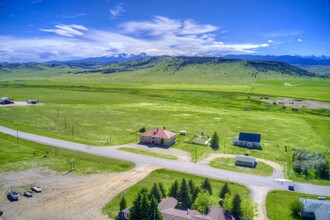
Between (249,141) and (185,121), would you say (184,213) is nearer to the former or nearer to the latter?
(249,141)

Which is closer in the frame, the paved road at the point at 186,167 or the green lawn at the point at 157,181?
the green lawn at the point at 157,181

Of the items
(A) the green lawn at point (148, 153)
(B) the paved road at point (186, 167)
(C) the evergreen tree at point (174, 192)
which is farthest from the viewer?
(A) the green lawn at point (148, 153)

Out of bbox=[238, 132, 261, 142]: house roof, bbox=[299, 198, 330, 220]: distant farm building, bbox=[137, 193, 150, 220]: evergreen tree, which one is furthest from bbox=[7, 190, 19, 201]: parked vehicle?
bbox=[238, 132, 261, 142]: house roof

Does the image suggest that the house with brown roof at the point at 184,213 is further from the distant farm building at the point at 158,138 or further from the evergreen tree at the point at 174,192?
the distant farm building at the point at 158,138

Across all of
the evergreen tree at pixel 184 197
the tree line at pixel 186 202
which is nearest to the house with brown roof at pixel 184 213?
the tree line at pixel 186 202

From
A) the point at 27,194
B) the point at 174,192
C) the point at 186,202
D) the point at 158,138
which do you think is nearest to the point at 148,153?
the point at 158,138

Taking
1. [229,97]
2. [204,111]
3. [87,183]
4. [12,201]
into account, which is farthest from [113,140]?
[229,97]

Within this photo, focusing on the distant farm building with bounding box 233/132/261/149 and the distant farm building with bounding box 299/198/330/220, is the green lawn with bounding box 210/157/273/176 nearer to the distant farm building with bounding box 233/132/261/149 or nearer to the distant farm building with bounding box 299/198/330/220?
the distant farm building with bounding box 233/132/261/149

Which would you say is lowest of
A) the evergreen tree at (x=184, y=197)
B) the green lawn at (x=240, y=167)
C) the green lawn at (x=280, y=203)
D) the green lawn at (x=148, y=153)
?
the green lawn at (x=280, y=203)
